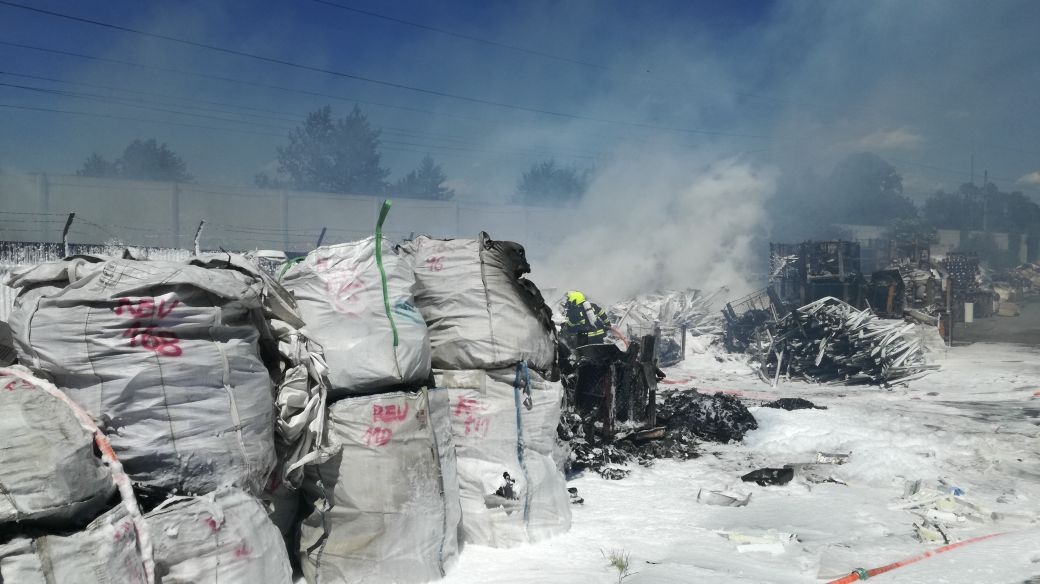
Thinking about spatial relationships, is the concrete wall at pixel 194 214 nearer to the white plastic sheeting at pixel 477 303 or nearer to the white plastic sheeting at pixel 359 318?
the white plastic sheeting at pixel 477 303

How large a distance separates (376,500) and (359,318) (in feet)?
2.74

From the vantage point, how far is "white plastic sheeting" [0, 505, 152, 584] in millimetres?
1786

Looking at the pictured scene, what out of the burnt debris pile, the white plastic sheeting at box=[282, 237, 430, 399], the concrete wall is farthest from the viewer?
the concrete wall

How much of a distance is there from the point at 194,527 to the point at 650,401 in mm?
4509

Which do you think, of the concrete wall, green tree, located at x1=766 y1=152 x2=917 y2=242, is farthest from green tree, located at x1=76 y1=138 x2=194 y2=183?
green tree, located at x1=766 y1=152 x2=917 y2=242

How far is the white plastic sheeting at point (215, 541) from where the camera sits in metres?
2.21

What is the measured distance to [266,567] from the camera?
2.45 meters

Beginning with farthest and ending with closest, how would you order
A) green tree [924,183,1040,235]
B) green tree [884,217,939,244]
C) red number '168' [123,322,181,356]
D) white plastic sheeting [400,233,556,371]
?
green tree [924,183,1040,235], green tree [884,217,939,244], white plastic sheeting [400,233,556,371], red number '168' [123,322,181,356]

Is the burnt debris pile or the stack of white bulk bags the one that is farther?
the burnt debris pile

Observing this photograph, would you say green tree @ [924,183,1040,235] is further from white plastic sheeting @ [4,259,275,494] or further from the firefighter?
white plastic sheeting @ [4,259,275,494]

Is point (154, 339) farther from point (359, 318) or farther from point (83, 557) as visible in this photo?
point (359, 318)

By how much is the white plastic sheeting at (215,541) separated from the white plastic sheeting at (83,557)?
0.10 meters

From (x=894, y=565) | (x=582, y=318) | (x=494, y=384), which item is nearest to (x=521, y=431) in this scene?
(x=494, y=384)

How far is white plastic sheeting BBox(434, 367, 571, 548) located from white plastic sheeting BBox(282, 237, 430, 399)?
0.44 m
